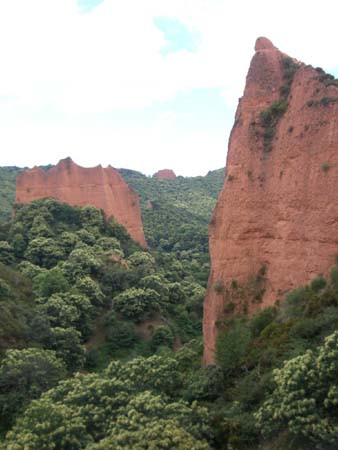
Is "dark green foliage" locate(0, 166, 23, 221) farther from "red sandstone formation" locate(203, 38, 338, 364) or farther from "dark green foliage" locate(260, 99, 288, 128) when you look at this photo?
"dark green foliage" locate(260, 99, 288, 128)

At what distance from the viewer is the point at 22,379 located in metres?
19.2

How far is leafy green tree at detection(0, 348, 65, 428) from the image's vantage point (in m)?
18.4

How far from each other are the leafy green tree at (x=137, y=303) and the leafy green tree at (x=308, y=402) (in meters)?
23.0

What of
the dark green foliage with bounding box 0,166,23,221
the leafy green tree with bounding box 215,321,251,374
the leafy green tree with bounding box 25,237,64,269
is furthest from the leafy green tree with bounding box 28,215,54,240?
the leafy green tree with bounding box 215,321,251,374

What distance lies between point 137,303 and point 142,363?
1885cm

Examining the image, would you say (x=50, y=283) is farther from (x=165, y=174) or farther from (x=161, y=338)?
(x=165, y=174)

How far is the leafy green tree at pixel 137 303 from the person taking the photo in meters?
35.6

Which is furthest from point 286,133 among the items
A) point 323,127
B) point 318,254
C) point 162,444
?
point 162,444

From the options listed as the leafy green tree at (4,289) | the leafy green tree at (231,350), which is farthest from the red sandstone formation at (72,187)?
the leafy green tree at (231,350)

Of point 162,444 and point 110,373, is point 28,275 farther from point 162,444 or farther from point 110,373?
point 162,444

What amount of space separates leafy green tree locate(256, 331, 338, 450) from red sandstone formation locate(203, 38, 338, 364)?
7.70 meters

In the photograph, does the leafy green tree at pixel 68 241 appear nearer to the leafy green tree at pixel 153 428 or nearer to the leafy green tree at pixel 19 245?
the leafy green tree at pixel 19 245

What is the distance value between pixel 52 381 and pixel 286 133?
12758mm

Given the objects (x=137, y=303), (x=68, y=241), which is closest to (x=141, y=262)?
(x=68, y=241)
